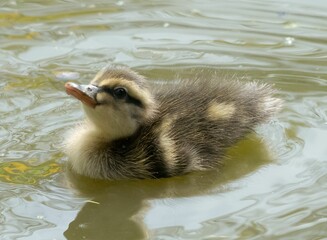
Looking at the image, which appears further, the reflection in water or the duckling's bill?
the reflection in water

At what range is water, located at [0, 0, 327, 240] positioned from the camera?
398 cm

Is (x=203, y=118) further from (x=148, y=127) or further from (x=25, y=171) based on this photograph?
(x=25, y=171)

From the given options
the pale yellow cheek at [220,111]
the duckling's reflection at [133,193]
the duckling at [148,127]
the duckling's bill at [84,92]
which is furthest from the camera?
the pale yellow cheek at [220,111]

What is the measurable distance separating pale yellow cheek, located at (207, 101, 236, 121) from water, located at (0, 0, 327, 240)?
7.8 inches

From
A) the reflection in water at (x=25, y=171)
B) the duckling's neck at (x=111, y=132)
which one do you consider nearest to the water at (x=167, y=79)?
the reflection in water at (x=25, y=171)

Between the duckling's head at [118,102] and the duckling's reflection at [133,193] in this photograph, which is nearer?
the duckling's reflection at [133,193]

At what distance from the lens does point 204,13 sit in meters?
6.10

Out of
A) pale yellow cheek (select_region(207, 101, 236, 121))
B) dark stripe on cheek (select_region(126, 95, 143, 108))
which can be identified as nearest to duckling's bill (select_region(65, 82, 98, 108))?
dark stripe on cheek (select_region(126, 95, 143, 108))

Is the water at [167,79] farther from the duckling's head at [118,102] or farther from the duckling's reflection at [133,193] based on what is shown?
the duckling's head at [118,102]

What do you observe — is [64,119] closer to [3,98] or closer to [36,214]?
[3,98]

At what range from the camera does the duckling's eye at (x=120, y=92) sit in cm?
423

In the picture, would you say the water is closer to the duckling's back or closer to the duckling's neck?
the duckling's back

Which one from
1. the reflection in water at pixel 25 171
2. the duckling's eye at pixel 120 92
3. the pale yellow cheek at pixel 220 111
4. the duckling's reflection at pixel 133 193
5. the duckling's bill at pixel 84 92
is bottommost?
the duckling's reflection at pixel 133 193

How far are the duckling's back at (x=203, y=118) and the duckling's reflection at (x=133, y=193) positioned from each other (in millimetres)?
57
